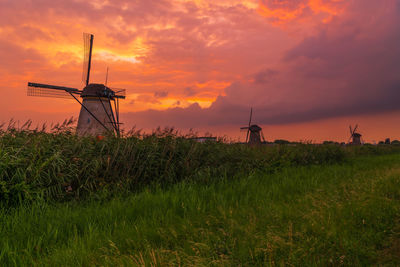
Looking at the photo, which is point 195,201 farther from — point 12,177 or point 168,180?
point 12,177

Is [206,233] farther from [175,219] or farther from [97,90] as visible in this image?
[97,90]

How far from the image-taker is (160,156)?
927cm

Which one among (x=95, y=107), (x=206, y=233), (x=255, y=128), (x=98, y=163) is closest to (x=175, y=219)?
(x=206, y=233)

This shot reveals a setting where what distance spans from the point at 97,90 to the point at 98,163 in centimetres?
1895

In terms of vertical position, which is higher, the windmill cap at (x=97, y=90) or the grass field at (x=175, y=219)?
the windmill cap at (x=97, y=90)

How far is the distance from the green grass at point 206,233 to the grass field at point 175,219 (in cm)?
2

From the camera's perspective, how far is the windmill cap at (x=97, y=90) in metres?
25.1

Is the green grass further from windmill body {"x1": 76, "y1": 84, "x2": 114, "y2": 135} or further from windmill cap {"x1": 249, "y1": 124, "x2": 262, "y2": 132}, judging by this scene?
windmill cap {"x1": 249, "y1": 124, "x2": 262, "y2": 132}

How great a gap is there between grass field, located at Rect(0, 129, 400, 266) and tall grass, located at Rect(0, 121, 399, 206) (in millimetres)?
47

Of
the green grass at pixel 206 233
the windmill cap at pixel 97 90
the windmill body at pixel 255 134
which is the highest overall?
the windmill cap at pixel 97 90

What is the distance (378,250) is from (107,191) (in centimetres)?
600

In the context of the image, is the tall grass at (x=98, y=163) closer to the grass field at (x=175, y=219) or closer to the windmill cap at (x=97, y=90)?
the grass field at (x=175, y=219)

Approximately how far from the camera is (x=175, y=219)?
5.34 m

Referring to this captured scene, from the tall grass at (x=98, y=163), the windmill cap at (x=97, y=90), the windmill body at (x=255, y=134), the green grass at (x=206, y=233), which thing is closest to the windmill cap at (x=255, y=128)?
the windmill body at (x=255, y=134)
